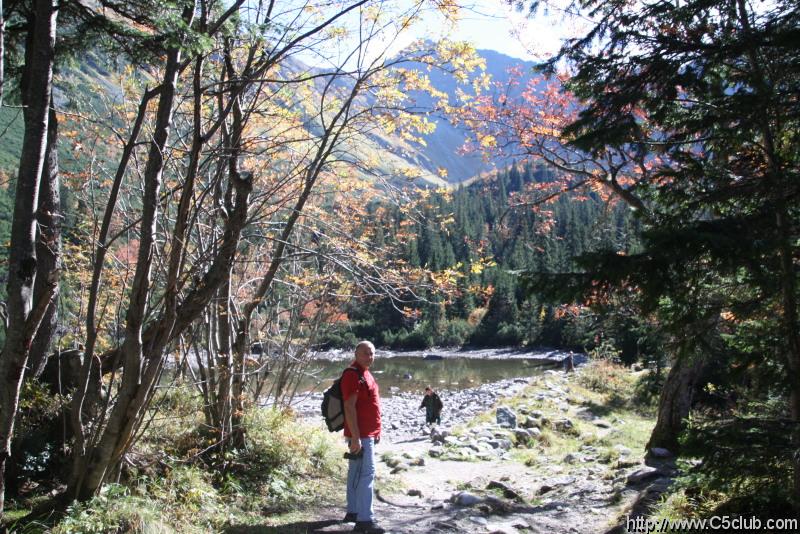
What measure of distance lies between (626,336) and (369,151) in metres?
22.1

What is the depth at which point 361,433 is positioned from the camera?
15.1 feet

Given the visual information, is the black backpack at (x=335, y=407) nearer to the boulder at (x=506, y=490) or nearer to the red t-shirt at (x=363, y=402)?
the red t-shirt at (x=363, y=402)

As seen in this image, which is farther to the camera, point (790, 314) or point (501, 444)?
point (501, 444)

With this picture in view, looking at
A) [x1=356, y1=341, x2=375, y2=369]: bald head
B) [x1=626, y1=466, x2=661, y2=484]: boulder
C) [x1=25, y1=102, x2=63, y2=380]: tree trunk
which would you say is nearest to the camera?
[x1=356, y1=341, x2=375, y2=369]: bald head

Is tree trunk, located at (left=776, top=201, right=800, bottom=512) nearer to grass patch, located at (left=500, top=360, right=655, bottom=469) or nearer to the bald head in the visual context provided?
the bald head

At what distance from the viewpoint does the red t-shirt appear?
456 centimetres

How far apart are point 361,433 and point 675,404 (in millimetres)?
4859

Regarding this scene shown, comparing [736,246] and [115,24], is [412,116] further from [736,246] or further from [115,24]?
[736,246]

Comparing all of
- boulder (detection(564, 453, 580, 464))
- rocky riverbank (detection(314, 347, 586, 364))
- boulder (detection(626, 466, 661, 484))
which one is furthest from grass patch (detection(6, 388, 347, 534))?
rocky riverbank (detection(314, 347, 586, 364))

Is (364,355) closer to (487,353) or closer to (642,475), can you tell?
(642,475)

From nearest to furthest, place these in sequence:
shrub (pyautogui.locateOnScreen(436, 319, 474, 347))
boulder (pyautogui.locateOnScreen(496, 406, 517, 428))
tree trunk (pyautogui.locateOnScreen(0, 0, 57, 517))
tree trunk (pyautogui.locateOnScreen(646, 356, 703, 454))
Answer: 1. tree trunk (pyautogui.locateOnScreen(0, 0, 57, 517))
2. tree trunk (pyautogui.locateOnScreen(646, 356, 703, 454))
3. boulder (pyautogui.locateOnScreen(496, 406, 517, 428))
4. shrub (pyautogui.locateOnScreen(436, 319, 474, 347))

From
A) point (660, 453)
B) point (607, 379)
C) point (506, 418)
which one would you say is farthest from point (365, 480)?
point (607, 379)

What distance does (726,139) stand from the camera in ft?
13.0

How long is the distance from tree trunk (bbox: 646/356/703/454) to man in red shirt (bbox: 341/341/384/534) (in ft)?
15.0
